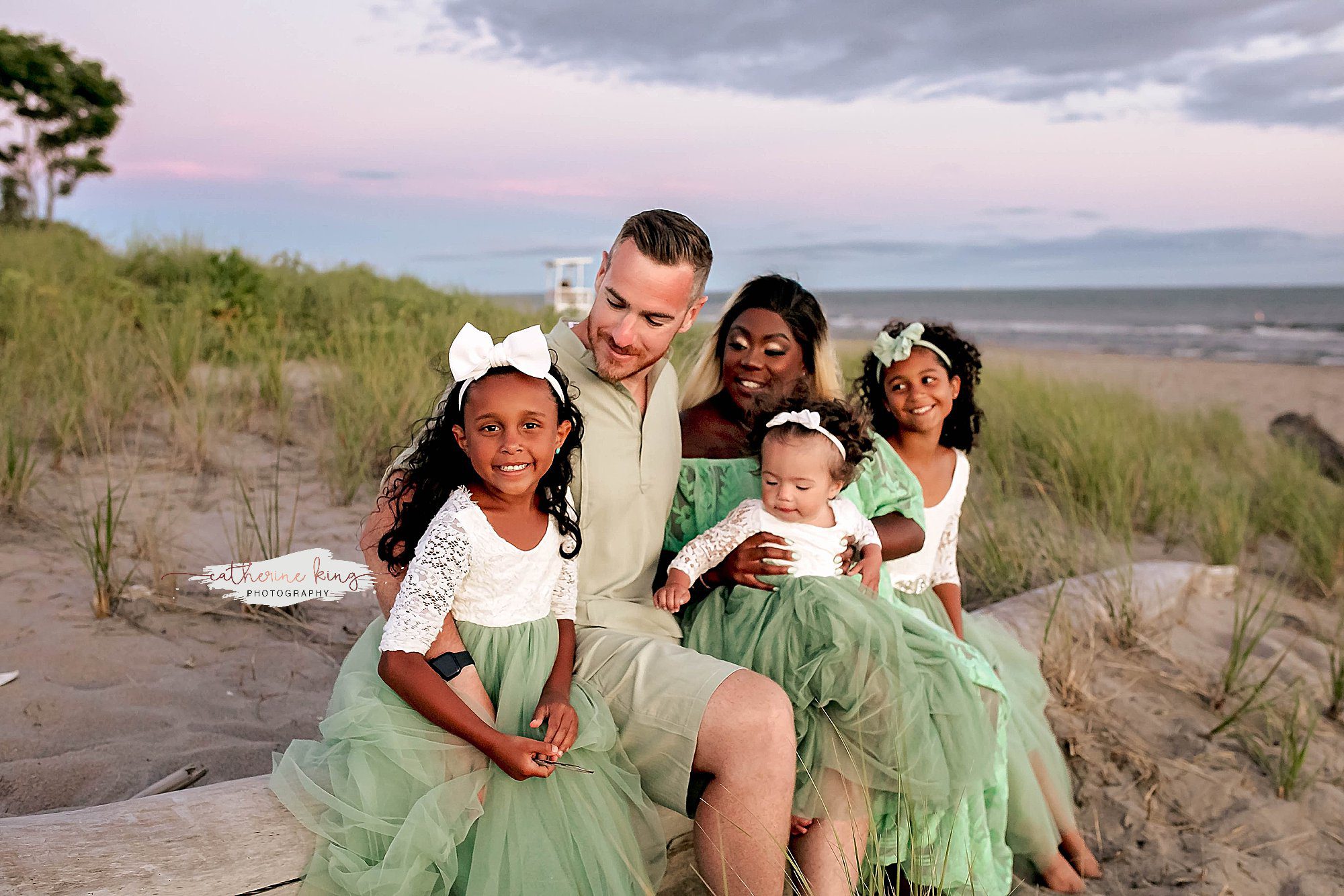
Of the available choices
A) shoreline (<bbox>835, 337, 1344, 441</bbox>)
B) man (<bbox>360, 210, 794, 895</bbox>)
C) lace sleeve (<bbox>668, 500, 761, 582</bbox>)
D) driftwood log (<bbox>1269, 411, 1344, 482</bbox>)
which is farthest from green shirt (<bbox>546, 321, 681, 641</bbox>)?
shoreline (<bbox>835, 337, 1344, 441</bbox>)

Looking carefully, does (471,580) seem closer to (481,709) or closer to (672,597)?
(481,709)

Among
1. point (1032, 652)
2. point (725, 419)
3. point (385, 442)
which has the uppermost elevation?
point (725, 419)

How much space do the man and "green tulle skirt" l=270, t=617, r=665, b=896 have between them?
139mm

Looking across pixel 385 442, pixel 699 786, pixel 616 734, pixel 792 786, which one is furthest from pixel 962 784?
pixel 385 442

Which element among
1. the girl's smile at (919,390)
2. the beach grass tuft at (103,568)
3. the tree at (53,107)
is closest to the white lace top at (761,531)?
the girl's smile at (919,390)

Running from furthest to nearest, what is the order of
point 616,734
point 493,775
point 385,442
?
point 385,442 → point 616,734 → point 493,775

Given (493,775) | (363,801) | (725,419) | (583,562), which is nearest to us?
(363,801)

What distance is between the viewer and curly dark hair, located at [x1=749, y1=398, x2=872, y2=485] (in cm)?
297

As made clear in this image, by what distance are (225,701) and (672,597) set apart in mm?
1683

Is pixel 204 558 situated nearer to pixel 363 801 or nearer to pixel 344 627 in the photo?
pixel 344 627

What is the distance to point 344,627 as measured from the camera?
401 centimetres

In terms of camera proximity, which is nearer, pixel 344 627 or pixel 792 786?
pixel 792 786

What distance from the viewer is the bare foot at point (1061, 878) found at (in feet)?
10.4

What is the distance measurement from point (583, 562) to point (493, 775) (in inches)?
30.1
